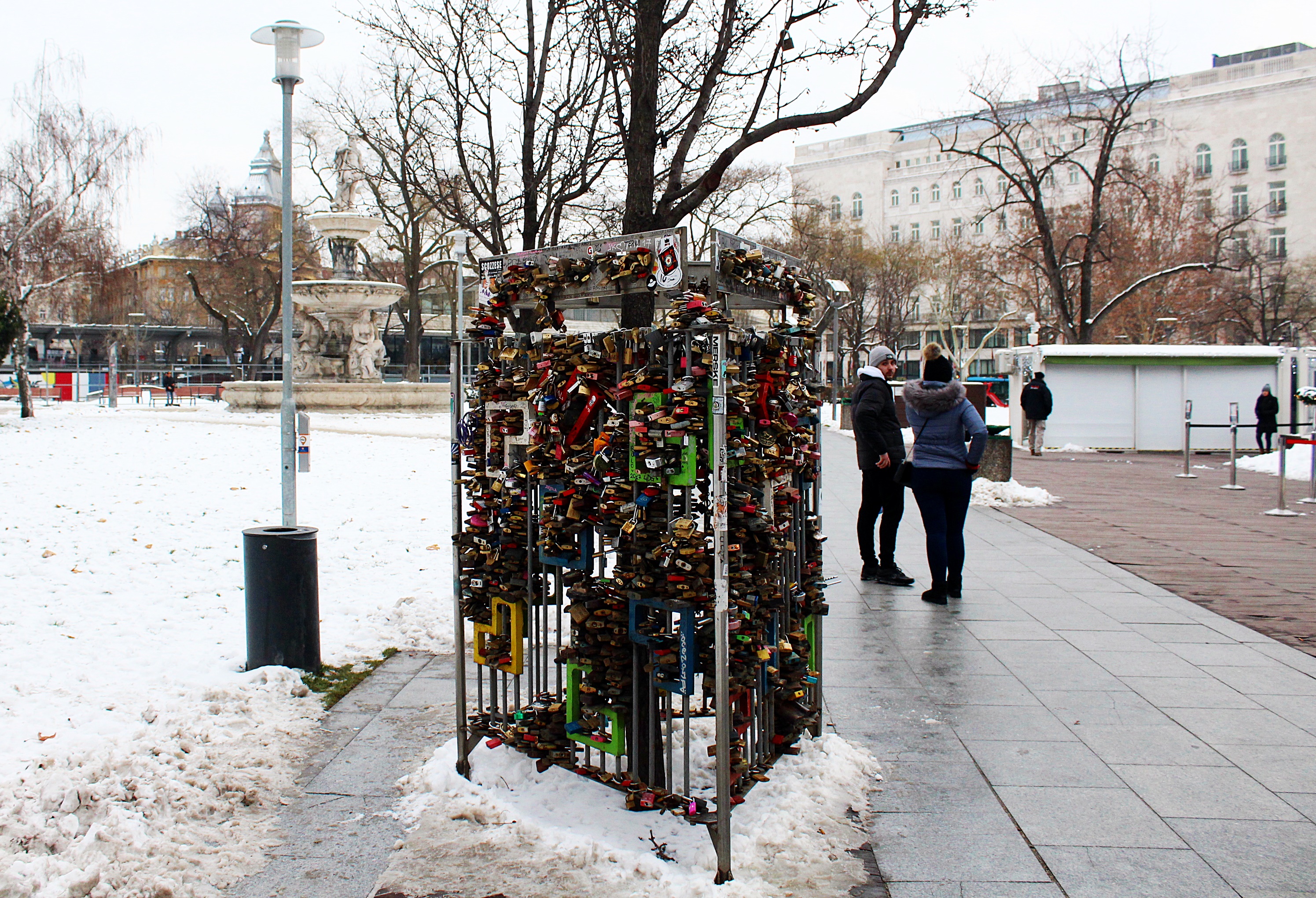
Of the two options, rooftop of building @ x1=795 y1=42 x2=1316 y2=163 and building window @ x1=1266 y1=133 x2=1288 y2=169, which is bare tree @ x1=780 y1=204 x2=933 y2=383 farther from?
building window @ x1=1266 y1=133 x2=1288 y2=169

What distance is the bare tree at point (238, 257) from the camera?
43.1m

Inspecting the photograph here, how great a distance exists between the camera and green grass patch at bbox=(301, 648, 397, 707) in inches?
206

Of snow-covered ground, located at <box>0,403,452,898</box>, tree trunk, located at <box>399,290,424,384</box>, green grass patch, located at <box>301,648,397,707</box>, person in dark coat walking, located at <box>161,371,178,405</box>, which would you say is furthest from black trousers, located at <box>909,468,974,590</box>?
tree trunk, located at <box>399,290,424,384</box>

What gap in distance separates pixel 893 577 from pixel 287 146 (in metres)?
6.02

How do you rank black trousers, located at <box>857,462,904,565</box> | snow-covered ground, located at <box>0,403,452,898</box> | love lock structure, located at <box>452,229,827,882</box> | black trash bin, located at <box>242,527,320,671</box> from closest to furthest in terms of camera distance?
love lock structure, located at <box>452,229,827,882</box>, snow-covered ground, located at <box>0,403,452,898</box>, black trash bin, located at <box>242,527,320,671</box>, black trousers, located at <box>857,462,904,565</box>

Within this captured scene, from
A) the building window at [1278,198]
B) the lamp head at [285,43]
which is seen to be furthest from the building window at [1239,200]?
the lamp head at [285,43]

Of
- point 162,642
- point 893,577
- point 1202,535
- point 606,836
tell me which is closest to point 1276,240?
point 1202,535

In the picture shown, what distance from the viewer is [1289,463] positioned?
17.3m

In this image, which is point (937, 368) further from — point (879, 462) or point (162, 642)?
point (162, 642)

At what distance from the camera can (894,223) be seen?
9450 centimetres

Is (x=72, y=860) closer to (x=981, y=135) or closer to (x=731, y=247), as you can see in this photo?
(x=731, y=247)

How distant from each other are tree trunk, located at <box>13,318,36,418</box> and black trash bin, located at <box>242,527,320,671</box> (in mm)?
18931

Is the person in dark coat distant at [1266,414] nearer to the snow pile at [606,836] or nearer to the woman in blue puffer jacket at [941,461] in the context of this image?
the woman in blue puffer jacket at [941,461]

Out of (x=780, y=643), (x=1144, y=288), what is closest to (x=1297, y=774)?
(x=780, y=643)
